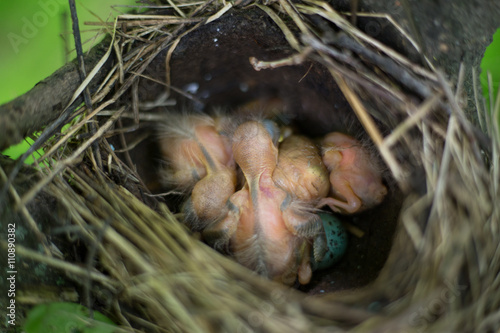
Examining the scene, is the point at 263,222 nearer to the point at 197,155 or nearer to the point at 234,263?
the point at 234,263

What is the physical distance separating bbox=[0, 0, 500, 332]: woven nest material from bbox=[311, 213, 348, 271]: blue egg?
211 millimetres

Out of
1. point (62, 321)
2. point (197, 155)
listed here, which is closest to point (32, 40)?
point (197, 155)

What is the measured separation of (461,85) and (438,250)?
0.40m

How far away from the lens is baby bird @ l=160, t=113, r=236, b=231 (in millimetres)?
1259

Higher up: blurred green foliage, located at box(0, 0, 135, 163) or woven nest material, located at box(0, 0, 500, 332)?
blurred green foliage, located at box(0, 0, 135, 163)

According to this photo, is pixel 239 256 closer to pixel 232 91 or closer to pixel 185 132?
pixel 185 132

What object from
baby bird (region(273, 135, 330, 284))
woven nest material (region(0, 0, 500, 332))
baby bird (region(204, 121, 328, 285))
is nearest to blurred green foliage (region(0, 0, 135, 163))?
woven nest material (region(0, 0, 500, 332))

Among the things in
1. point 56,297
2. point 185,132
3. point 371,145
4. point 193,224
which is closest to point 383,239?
point 371,145

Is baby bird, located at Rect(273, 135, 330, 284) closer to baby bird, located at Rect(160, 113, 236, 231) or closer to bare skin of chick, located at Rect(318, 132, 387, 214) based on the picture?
bare skin of chick, located at Rect(318, 132, 387, 214)

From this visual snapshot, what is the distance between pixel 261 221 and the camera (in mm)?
1140

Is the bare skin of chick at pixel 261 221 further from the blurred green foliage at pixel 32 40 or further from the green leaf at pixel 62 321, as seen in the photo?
the blurred green foliage at pixel 32 40

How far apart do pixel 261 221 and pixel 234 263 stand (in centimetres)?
20

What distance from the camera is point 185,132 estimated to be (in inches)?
51.5

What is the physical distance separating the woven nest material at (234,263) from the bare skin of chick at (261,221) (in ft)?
0.51
